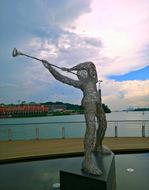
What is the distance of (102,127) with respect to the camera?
6.52m

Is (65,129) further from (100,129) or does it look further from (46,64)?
(46,64)

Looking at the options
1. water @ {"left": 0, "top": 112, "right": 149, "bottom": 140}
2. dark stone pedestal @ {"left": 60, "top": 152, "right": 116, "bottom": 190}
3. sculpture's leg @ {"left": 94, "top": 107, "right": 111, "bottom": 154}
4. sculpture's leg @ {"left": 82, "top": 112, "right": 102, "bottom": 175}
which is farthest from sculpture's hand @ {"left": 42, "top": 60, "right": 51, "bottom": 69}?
water @ {"left": 0, "top": 112, "right": 149, "bottom": 140}

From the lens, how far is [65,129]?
48.0 ft

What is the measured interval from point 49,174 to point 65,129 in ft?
25.7

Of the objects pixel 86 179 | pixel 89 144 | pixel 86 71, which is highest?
pixel 86 71

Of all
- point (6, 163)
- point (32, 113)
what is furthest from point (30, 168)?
point (32, 113)

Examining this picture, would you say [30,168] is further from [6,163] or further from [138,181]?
[138,181]

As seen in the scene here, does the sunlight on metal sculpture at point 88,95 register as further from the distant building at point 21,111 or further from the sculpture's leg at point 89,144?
the distant building at point 21,111

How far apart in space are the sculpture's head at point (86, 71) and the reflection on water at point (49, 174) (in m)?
1.87

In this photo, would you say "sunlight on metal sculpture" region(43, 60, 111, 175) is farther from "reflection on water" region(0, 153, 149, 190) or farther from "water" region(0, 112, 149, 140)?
"water" region(0, 112, 149, 140)

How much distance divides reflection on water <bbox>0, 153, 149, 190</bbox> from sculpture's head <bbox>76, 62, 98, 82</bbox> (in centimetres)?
187

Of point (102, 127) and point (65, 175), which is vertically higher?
point (102, 127)

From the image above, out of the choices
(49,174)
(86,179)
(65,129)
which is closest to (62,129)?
(65,129)

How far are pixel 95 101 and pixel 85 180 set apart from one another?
1.53m
